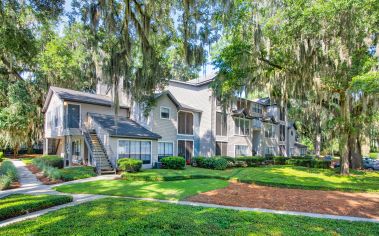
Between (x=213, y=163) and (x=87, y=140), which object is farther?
(x=213, y=163)

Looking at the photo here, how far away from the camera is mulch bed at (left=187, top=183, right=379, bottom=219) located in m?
8.86

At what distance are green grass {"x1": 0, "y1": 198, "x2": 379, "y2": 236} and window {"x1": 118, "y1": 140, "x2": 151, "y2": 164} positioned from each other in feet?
35.7

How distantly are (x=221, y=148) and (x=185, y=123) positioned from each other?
5.33m

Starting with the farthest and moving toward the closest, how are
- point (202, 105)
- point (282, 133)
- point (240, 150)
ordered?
point (282, 133) < point (240, 150) < point (202, 105)

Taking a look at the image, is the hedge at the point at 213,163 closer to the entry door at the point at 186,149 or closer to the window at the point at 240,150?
the entry door at the point at 186,149

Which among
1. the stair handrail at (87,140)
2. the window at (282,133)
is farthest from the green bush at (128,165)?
the window at (282,133)

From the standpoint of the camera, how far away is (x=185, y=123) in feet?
81.4

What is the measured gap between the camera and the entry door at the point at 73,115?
1989cm

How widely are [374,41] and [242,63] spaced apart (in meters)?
7.19

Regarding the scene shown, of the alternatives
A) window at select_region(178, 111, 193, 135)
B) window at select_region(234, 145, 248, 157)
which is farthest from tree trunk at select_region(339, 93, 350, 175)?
window at select_region(178, 111, 193, 135)

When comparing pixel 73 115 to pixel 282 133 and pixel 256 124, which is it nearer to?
pixel 256 124

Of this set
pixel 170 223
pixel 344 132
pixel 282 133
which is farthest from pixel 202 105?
pixel 170 223

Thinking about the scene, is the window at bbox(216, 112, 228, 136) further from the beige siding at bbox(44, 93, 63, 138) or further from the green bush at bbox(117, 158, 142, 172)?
the beige siding at bbox(44, 93, 63, 138)

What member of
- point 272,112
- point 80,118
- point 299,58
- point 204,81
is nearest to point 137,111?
point 80,118
